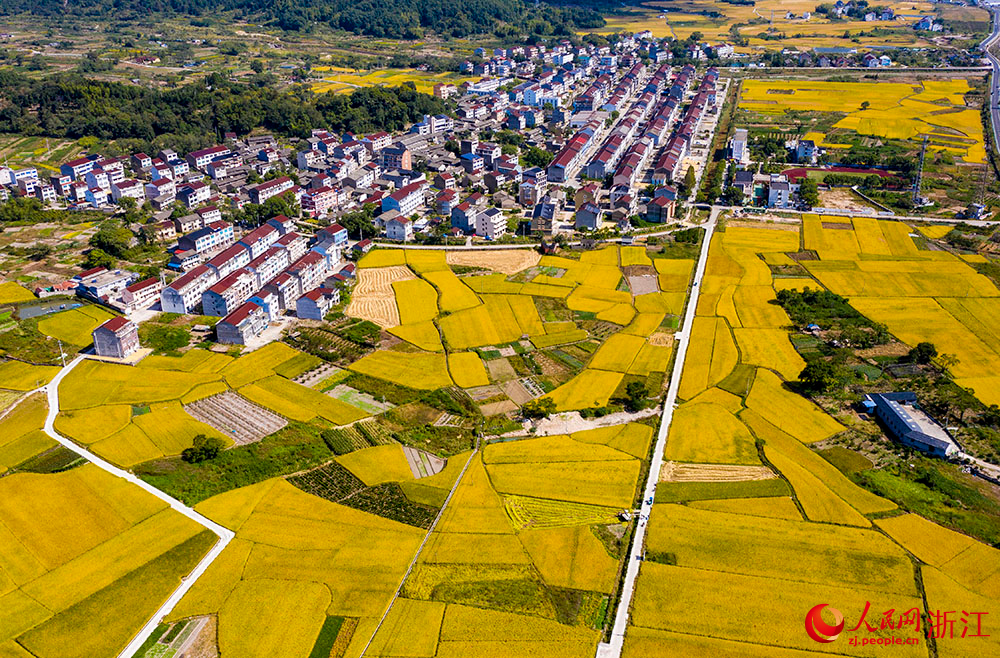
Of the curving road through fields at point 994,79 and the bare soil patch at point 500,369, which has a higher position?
the curving road through fields at point 994,79

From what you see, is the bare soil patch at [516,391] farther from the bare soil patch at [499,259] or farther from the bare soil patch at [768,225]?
the bare soil patch at [768,225]

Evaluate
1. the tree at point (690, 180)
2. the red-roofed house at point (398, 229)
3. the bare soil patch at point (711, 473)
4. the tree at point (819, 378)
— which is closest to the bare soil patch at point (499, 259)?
the red-roofed house at point (398, 229)

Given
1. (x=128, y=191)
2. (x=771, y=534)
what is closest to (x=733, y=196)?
(x=771, y=534)

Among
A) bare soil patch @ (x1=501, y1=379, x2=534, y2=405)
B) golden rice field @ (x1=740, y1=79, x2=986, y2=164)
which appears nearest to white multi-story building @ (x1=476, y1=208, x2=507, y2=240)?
bare soil patch @ (x1=501, y1=379, x2=534, y2=405)

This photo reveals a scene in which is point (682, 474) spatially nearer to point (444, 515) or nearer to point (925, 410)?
point (444, 515)

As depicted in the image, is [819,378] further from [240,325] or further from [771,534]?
[240,325]

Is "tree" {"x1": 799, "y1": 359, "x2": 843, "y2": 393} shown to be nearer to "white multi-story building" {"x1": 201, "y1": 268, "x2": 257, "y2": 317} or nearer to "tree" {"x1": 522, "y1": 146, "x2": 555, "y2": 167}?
"white multi-story building" {"x1": 201, "y1": 268, "x2": 257, "y2": 317}
